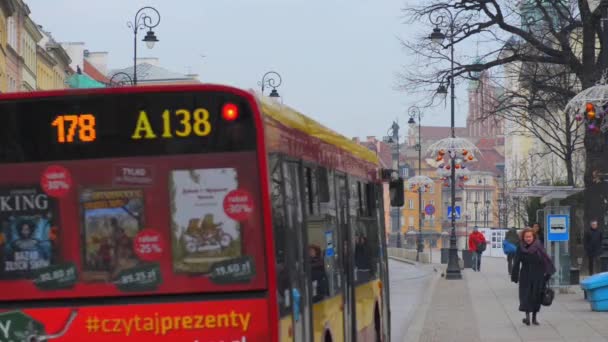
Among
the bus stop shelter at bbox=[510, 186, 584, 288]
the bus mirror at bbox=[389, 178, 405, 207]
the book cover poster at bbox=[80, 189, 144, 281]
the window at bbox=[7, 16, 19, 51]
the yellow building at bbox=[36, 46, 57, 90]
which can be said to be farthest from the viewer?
the yellow building at bbox=[36, 46, 57, 90]

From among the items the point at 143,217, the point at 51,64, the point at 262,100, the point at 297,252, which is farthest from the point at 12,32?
the point at 143,217

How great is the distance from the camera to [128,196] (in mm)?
9328

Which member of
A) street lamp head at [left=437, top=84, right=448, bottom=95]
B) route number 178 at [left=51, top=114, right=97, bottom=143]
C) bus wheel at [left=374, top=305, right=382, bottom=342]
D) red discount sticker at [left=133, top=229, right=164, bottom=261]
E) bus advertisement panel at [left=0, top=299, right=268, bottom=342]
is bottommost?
bus wheel at [left=374, top=305, right=382, bottom=342]

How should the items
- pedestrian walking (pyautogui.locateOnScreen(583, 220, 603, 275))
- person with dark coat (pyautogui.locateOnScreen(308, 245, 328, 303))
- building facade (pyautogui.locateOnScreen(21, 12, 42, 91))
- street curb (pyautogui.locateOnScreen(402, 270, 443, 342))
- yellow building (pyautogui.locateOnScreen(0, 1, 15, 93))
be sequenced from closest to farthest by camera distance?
person with dark coat (pyautogui.locateOnScreen(308, 245, 328, 303))
street curb (pyautogui.locateOnScreen(402, 270, 443, 342))
pedestrian walking (pyautogui.locateOnScreen(583, 220, 603, 275))
yellow building (pyautogui.locateOnScreen(0, 1, 15, 93))
building facade (pyautogui.locateOnScreen(21, 12, 42, 91))

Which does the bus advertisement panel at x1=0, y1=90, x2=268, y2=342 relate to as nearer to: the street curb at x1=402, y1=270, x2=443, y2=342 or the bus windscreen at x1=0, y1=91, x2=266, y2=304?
the bus windscreen at x1=0, y1=91, x2=266, y2=304

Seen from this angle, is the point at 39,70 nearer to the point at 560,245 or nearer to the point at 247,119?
the point at 560,245

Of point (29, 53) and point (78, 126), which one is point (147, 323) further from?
point (29, 53)

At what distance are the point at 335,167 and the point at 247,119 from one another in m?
3.56

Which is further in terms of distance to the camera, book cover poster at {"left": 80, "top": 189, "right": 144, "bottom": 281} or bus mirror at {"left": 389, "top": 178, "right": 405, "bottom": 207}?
bus mirror at {"left": 389, "top": 178, "right": 405, "bottom": 207}

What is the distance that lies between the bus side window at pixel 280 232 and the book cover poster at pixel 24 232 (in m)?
1.49

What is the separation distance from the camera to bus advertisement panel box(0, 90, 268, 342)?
9.20 metres

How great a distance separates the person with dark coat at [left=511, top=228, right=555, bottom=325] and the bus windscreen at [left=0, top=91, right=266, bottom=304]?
13719 mm

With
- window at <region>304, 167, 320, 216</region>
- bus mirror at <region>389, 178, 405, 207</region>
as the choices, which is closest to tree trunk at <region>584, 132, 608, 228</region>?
bus mirror at <region>389, 178, 405, 207</region>

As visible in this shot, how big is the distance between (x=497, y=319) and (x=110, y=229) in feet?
56.1
